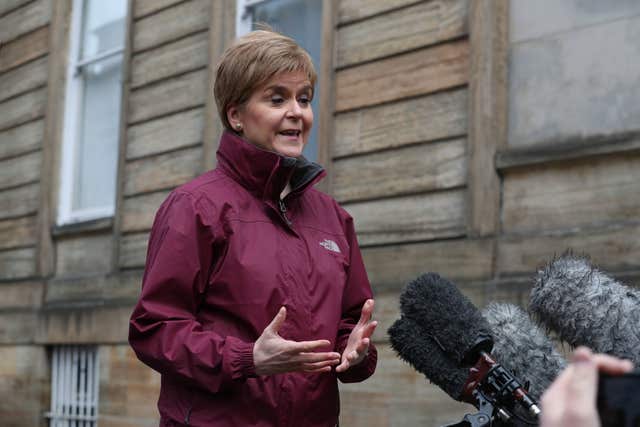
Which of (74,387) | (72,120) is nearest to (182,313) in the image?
(74,387)

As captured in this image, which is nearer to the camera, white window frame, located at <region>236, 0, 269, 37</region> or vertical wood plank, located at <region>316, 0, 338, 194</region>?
vertical wood plank, located at <region>316, 0, 338, 194</region>

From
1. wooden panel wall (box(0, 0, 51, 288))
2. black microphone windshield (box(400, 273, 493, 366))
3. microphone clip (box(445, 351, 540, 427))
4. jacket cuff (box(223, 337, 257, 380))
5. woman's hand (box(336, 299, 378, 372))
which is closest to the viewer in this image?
microphone clip (box(445, 351, 540, 427))

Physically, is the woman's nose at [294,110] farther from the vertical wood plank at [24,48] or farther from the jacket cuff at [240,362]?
the vertical wood plank at [24,48]

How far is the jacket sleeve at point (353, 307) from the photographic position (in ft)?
8.89

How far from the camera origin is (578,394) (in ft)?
3.26

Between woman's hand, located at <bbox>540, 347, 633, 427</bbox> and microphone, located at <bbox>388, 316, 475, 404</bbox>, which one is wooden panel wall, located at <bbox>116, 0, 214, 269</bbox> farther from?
woman's hand, located at <bbox>540, 347, 633, 427</bbox>

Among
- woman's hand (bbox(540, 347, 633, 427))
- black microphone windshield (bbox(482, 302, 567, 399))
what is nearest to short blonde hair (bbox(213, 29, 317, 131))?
black microphone windshield (bbox(482, 302, 567, 399))

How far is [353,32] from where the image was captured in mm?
6324

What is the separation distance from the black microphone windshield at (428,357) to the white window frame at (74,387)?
6.35 m

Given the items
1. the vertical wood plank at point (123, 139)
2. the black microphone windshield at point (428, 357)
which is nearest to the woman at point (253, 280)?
the black microphone windshield at point (428, 357)

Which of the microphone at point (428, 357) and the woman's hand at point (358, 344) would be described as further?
the woman's hand at point (358, 344)

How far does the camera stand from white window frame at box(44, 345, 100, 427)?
8.52 m

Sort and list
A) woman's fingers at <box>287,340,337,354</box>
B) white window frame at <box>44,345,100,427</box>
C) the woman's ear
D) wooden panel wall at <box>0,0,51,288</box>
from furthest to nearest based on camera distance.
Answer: wooden panel wall at <box>0,0,51,288</box> < white window frame at <box>44,345,100,427</box> < the woman's ear < woman's fingers at <box>287,340,337,354</box>

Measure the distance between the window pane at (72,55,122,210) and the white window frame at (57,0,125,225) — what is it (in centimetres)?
4
